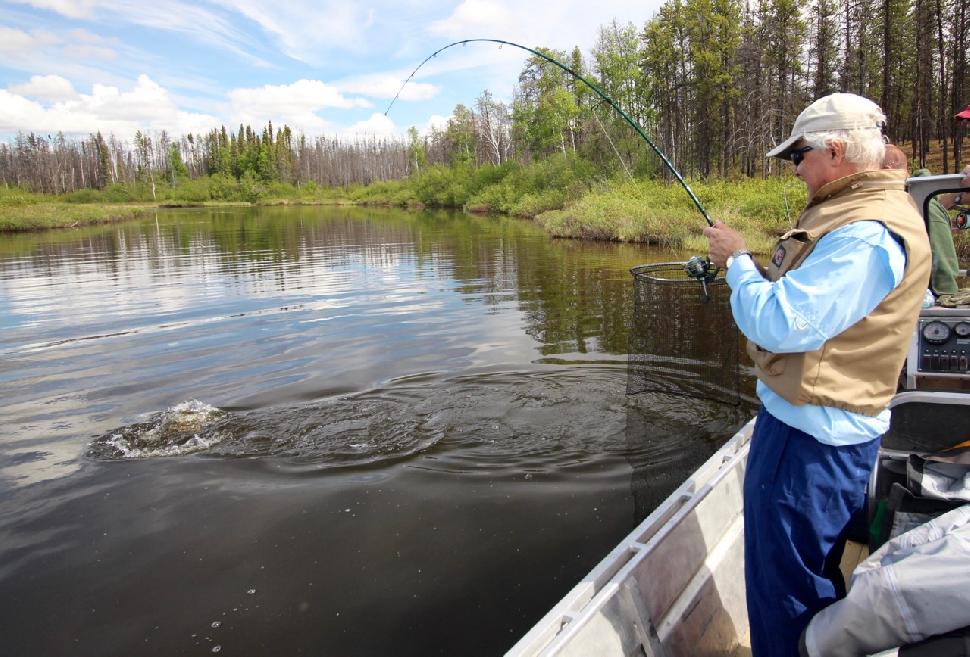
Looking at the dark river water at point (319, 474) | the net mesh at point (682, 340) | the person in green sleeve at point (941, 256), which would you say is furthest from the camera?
the person in green sleeve at point (941, 256)

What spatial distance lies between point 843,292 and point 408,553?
3370 mm

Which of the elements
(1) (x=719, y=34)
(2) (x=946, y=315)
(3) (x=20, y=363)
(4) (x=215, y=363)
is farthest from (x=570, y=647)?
(1) (x=719, y=34)

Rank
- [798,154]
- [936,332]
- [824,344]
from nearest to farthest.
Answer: [824,344], [798,154], [936,332]

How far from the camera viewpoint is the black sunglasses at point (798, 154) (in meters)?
2.05

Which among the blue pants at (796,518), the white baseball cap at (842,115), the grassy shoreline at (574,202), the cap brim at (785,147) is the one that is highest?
the grassy shoreline at (574,202)

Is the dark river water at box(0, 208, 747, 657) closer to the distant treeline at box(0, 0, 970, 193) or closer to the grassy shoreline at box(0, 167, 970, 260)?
the grassy shoreline at box(0, 167, 970, 260)

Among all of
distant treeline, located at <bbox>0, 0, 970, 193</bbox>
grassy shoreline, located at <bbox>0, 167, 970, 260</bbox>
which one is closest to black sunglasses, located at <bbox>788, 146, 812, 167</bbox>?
grassy shoreline, located at <bbox>0, 167, 970, 260</bbox>

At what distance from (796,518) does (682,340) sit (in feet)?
8.86

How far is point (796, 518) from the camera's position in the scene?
6.55ft

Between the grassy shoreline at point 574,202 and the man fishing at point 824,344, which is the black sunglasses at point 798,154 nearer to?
the man fishing at point 824,344

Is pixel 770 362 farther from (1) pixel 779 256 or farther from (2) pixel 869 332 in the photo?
(1) pixel 779 256

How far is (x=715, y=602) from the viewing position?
2664 millimetres

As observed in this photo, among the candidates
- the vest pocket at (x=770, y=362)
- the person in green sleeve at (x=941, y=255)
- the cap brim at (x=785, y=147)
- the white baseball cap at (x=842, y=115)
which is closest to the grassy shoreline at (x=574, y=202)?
the person in green sleeve at (x=941, y=255)

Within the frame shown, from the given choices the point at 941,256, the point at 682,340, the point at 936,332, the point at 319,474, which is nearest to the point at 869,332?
the point at 936,332
